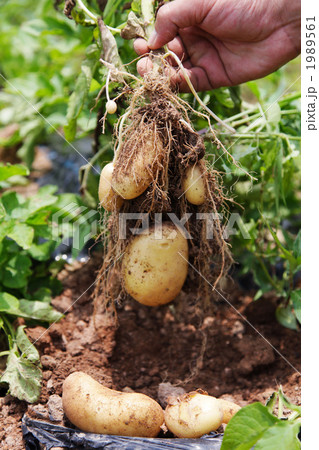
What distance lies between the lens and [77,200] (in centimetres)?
183

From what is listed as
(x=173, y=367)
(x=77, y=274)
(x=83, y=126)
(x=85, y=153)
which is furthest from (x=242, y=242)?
(x=85, y=153)

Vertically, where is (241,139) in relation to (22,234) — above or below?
above

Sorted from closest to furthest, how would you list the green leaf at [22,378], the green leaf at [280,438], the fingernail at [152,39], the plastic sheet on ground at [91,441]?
1. the green leaf at [280,438]
2. the plastic sheet on ground at [91,441]
3. the green leaf at [22,378]
4. the fingernail at [152,39]

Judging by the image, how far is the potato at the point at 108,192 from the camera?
1357 millimetres

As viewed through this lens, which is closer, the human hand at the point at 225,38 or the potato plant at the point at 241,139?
the human hand at the point at 225,38

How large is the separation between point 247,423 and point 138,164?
2.40ft

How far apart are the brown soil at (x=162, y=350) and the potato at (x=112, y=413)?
0.41 feet

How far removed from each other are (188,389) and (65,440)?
1.38 feet

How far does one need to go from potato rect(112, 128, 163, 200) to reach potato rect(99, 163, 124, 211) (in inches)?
1.7

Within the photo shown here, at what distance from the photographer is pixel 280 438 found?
0.95 meters

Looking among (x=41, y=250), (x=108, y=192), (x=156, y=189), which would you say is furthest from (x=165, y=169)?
(x=41, y=250)

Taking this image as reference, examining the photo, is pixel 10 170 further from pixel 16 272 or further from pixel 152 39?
pixel 152 39

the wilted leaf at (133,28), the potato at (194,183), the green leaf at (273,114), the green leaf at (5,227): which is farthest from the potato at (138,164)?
the green leaf at (273,114)

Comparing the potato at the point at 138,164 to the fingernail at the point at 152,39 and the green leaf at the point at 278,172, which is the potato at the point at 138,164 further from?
the green leaf at the point at 278,172
